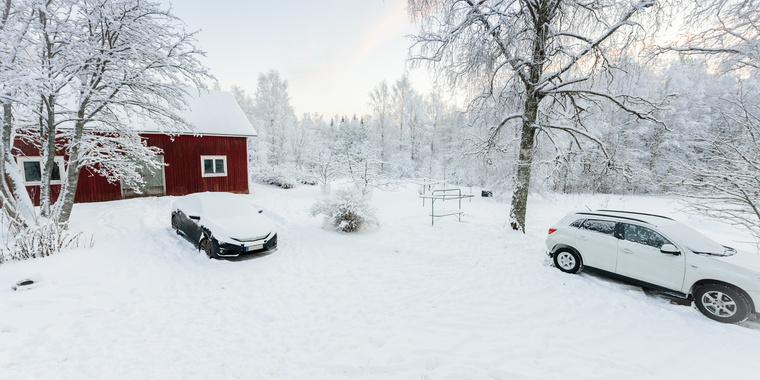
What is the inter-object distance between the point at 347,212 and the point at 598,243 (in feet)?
22.6

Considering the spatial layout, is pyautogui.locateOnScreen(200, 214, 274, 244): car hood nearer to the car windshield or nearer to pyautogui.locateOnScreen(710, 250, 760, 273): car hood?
the car windshield

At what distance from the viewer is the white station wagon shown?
437 centimetres

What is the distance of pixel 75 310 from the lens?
4.32m

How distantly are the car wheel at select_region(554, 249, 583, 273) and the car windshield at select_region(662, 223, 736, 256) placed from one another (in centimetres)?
161

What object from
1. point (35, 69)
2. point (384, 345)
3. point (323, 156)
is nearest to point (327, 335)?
point (384, 345)

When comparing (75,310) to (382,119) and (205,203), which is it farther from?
(382,119)

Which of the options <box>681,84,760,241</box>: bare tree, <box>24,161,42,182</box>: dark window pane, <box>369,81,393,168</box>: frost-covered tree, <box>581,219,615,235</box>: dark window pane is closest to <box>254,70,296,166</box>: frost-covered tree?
<box>369,81,393,168</box>: frost-covered tree

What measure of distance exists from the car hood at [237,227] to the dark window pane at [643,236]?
8251 mm

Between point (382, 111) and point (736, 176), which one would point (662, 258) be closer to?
point (736, 176)

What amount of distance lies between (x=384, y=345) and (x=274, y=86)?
98.4 feet

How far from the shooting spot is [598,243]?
19.3ft

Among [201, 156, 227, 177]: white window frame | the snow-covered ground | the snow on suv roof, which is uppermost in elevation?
[201, 156, 227, 177]: white window frame

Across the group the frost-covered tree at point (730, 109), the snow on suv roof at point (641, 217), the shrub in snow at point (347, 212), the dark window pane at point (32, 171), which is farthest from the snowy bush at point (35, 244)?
the frost-covered tree at point (730, 109)

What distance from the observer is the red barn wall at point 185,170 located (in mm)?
12992
